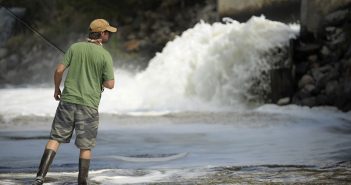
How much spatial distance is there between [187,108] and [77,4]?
14046mm

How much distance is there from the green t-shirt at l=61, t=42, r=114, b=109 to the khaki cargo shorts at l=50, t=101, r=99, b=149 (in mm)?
55

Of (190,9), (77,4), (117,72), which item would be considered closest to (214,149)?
(117,72)

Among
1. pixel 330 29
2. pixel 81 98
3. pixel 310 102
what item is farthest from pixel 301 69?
pixel 81 98

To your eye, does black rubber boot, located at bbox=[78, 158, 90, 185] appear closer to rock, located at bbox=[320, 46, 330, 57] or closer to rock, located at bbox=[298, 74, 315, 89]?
rock, located at bbox=[298, 74, 315, 89]

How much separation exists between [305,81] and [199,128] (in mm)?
4913

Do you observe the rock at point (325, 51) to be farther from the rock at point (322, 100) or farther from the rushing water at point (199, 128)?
the rock at point (322, 100)

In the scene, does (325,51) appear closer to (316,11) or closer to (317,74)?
(317,74)

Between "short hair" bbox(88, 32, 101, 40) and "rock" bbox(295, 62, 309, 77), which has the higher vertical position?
"rock" bbox(295, 62, 309, 77)

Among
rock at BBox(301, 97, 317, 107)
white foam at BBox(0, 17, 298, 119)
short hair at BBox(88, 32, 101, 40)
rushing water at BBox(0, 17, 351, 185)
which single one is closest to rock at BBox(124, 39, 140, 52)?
Answer: rushing water at BBox(0, 17, 351, 185)

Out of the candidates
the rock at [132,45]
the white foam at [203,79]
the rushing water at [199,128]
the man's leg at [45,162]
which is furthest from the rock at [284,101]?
the rock at [132,45]

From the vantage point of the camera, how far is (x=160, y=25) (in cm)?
2619

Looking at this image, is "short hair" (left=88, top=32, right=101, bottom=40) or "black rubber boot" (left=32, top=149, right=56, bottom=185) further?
"short hair" (left=88, top=32, right=101, bottom=40)

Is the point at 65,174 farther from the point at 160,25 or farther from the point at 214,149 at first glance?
the point at 160,25

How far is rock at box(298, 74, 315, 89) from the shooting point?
50.6 feet
